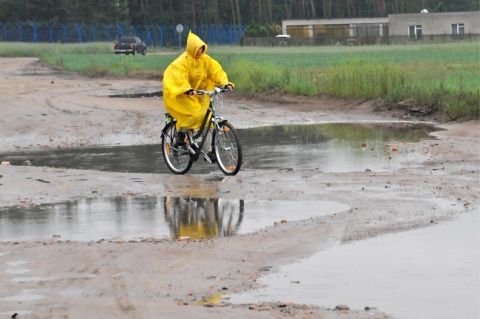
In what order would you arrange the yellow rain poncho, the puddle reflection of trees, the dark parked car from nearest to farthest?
the yellow rain poncho, the puddle reflection of trees, the dark parked car

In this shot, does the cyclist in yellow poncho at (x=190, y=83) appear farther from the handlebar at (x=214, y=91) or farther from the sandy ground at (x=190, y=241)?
the sandy ground at (x=190, y=241)

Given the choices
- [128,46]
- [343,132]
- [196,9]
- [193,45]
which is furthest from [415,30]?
[193,45]

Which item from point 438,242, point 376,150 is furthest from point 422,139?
point 438,242

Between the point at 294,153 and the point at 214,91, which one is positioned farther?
the point at 294,153

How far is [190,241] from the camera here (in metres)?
10.6

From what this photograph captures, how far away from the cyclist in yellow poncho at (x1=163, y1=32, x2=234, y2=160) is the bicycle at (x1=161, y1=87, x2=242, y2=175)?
11cm

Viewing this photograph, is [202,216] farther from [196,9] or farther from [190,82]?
[196,9]

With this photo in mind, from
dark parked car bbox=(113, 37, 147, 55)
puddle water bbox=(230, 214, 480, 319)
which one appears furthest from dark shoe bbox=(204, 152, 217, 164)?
dark parked car bbox=(113, 37, 147, 55)

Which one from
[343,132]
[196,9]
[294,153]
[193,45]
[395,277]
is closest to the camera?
[395,277]

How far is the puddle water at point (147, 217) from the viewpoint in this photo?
11227 mm

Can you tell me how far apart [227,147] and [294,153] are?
3193 mm

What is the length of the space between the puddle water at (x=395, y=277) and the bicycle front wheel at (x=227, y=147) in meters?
5.15

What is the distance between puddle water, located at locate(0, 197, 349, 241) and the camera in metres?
11.2

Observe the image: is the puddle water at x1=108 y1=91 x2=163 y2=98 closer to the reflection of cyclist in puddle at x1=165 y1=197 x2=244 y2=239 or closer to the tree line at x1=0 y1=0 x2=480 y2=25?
the reflection of cyclist in puddle at x1=165 y1=197 x2=244 y2=239
